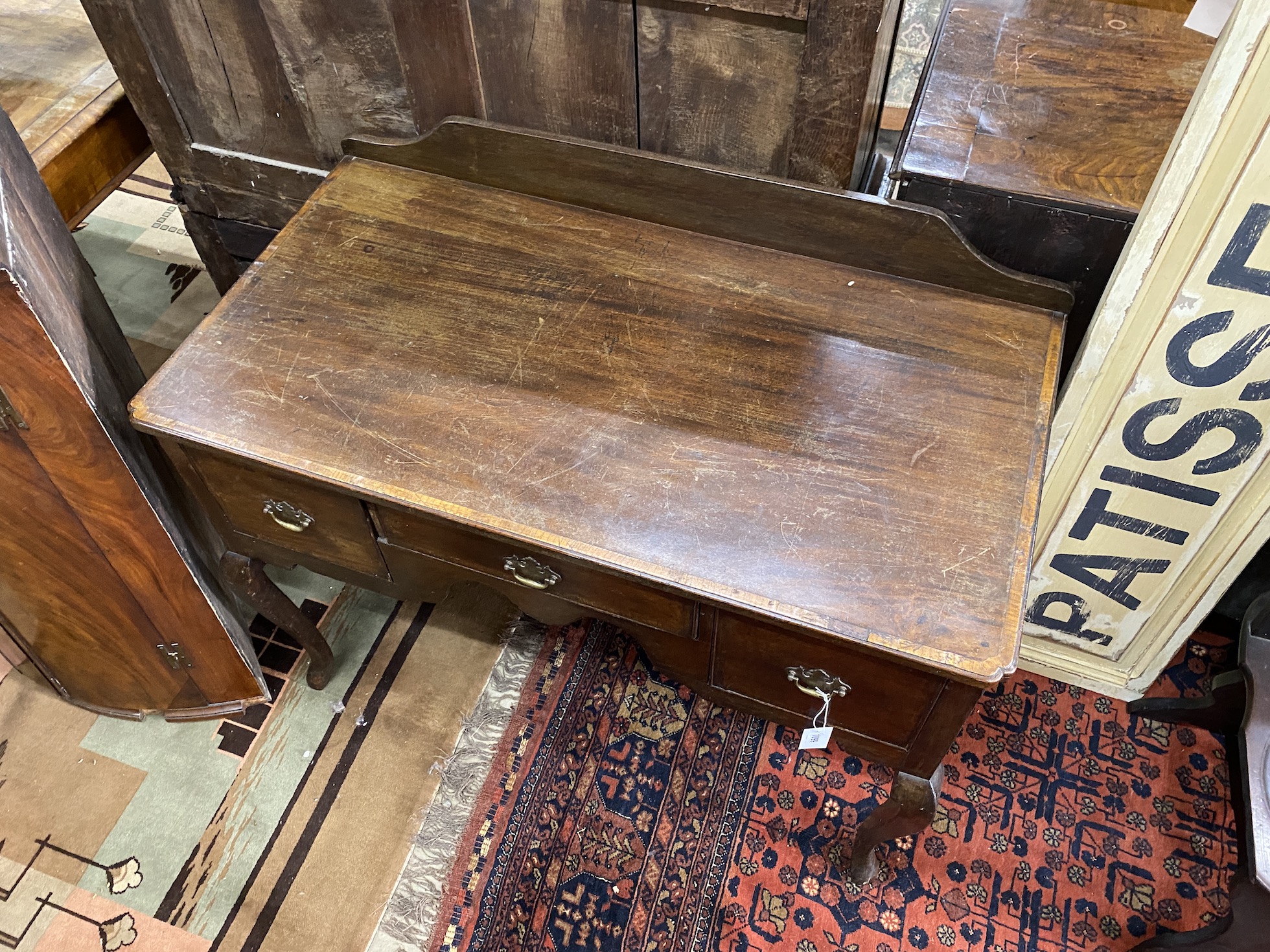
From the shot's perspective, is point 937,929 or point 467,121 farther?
point 937,929

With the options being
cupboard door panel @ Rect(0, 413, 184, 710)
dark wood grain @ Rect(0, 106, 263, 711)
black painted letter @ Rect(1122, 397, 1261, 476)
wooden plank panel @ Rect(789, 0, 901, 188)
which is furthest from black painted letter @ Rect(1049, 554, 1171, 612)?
cupboard door panel @ Rect(0, 413, 184, 710)

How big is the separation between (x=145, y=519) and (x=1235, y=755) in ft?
6.51

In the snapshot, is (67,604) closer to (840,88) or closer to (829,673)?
(829,673)

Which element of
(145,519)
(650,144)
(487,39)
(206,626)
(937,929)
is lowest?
(937,929)

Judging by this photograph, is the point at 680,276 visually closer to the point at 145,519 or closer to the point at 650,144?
the point at 650,144

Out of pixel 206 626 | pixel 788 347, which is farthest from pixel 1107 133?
pixel 206 626

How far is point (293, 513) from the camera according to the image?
133 cm

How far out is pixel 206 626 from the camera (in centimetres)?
169

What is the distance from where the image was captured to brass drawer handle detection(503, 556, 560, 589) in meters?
1.21

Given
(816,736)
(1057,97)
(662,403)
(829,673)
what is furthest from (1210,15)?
(816,736)

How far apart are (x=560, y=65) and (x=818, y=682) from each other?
38.3 inches

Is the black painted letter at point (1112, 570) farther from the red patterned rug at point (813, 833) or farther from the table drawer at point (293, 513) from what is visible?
the table drawer at point (293, 513)

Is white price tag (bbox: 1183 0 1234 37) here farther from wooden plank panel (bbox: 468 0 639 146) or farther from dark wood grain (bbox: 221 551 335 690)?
dark wood grain (bbox: 221 551 335 690)

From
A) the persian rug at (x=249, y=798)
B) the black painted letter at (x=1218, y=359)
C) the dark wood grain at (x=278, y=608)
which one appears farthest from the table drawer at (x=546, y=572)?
the black painted letter at (x=1218, y=359)
